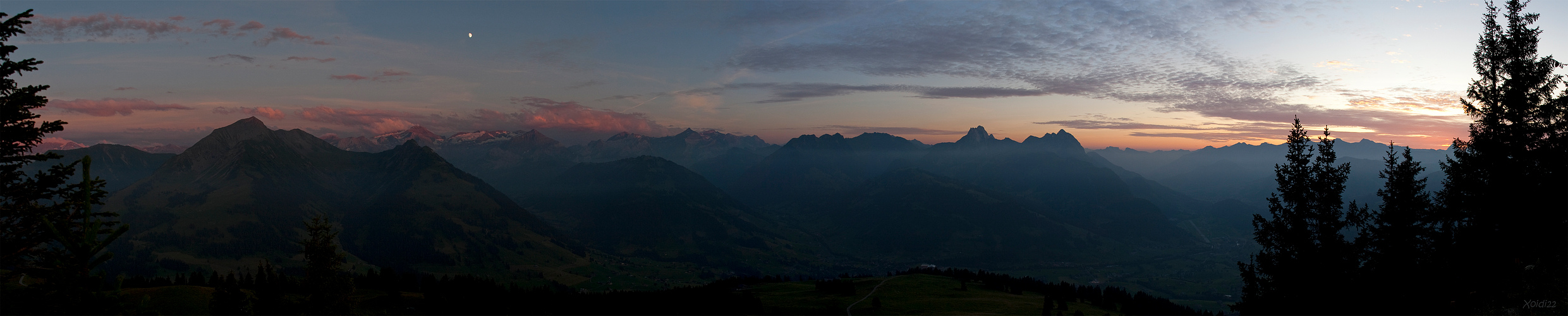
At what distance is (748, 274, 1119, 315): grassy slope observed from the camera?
90.8 metres

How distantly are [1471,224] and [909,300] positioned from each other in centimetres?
7377

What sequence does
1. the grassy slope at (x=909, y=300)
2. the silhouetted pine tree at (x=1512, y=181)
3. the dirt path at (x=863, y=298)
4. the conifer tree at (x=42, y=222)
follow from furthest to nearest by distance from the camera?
the dirt path at (x=863, y=298) → the grassy slope at (x=909, y=300) → the silhouetted pine tree at (x=1512, y=181) → the conifer tree at (x=42, y=222)

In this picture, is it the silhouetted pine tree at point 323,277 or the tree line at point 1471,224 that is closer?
the tree line at point 1471,224

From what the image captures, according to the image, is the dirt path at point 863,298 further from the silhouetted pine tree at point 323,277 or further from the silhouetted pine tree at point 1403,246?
the silhouetted pine tree at point 323,277

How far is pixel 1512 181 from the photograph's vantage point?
34.5 m

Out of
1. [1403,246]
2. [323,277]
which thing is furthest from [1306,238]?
[323,277]

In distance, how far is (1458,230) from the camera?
36875mm

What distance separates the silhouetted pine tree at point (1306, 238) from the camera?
115 ft

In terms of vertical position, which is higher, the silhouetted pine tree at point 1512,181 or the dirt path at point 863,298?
the silhouetted pine tree at point 1512,181

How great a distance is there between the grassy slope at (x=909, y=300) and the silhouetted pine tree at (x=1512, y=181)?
183 feet

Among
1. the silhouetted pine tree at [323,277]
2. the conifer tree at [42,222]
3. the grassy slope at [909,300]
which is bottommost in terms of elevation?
the grassy slope at [909,300]

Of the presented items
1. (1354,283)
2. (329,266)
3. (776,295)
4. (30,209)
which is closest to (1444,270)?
(1354,283)

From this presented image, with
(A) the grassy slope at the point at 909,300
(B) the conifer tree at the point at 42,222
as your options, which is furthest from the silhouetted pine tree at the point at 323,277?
(A) the grassy slope at the point at 909,300

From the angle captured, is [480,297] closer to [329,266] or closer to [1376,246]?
[329,266]
